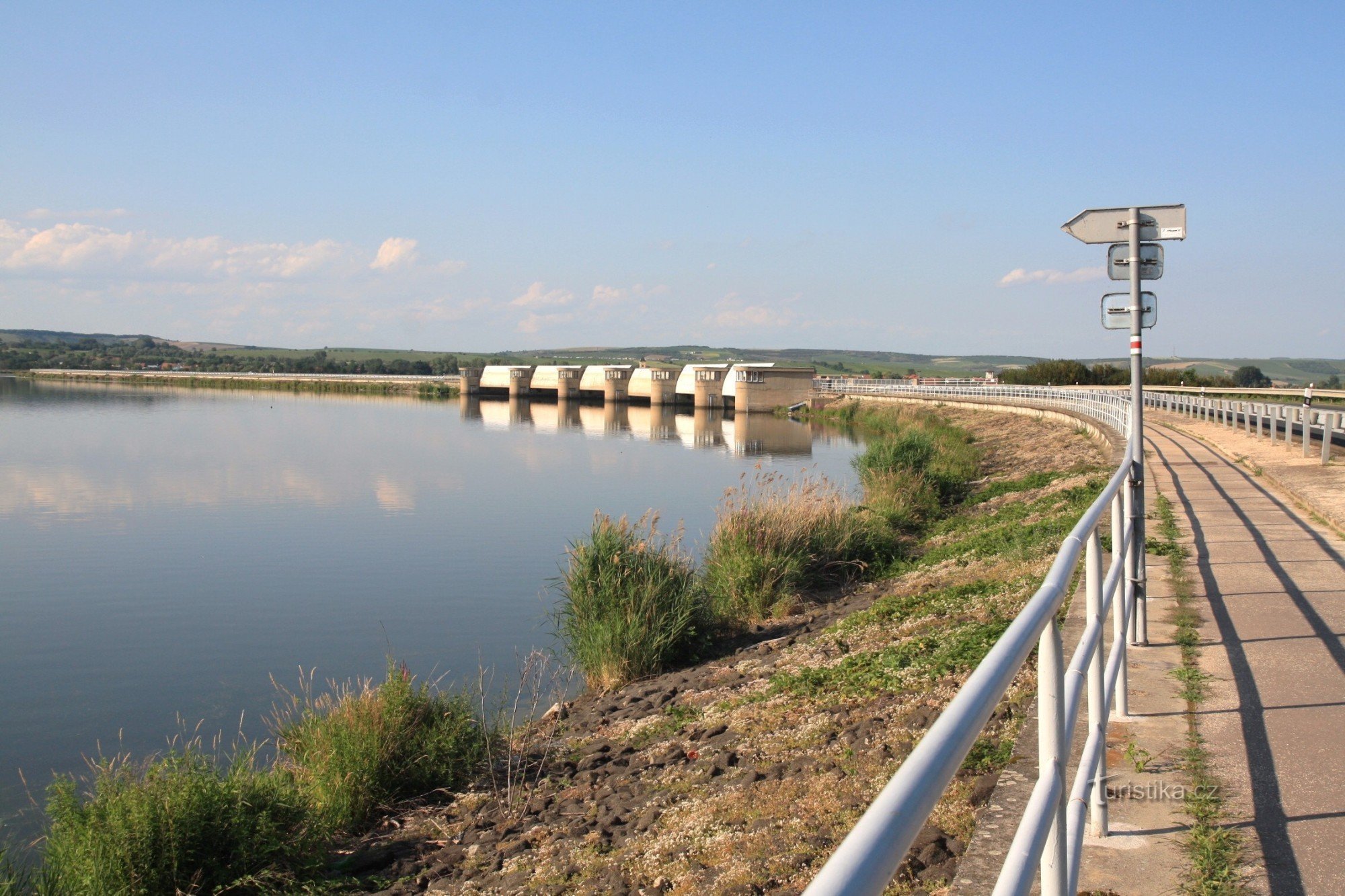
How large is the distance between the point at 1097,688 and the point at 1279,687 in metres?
2.67

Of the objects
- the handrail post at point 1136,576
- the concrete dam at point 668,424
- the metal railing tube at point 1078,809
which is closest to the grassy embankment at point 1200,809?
the handrail post at point 1136,576

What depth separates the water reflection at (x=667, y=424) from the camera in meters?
54.8

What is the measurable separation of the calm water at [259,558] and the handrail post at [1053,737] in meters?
8.88

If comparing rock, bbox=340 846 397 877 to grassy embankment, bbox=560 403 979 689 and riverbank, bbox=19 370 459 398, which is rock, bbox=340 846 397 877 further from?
riverbank, bbox=19 370 459 398

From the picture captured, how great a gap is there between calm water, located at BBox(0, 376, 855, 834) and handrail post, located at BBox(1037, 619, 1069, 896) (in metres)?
8.88

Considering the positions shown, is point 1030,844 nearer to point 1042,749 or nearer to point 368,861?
point 1042,749

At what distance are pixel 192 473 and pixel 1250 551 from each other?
3150 centimetres

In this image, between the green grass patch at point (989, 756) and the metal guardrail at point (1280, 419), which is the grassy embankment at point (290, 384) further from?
the green grass patch at point (989, 756)

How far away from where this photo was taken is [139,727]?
36.3 feet

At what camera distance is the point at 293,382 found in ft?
469

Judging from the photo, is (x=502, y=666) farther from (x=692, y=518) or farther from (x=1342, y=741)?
(x=692, y=518)

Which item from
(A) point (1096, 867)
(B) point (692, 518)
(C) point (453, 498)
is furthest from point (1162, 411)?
(A) point (1096, 867)

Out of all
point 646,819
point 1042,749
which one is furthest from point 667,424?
point 1042,749

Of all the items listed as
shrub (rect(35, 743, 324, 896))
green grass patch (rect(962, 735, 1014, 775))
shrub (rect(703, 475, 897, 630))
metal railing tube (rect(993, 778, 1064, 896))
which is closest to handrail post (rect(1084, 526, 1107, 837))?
green grass patch (rect(962, 735, 1014, 775))
